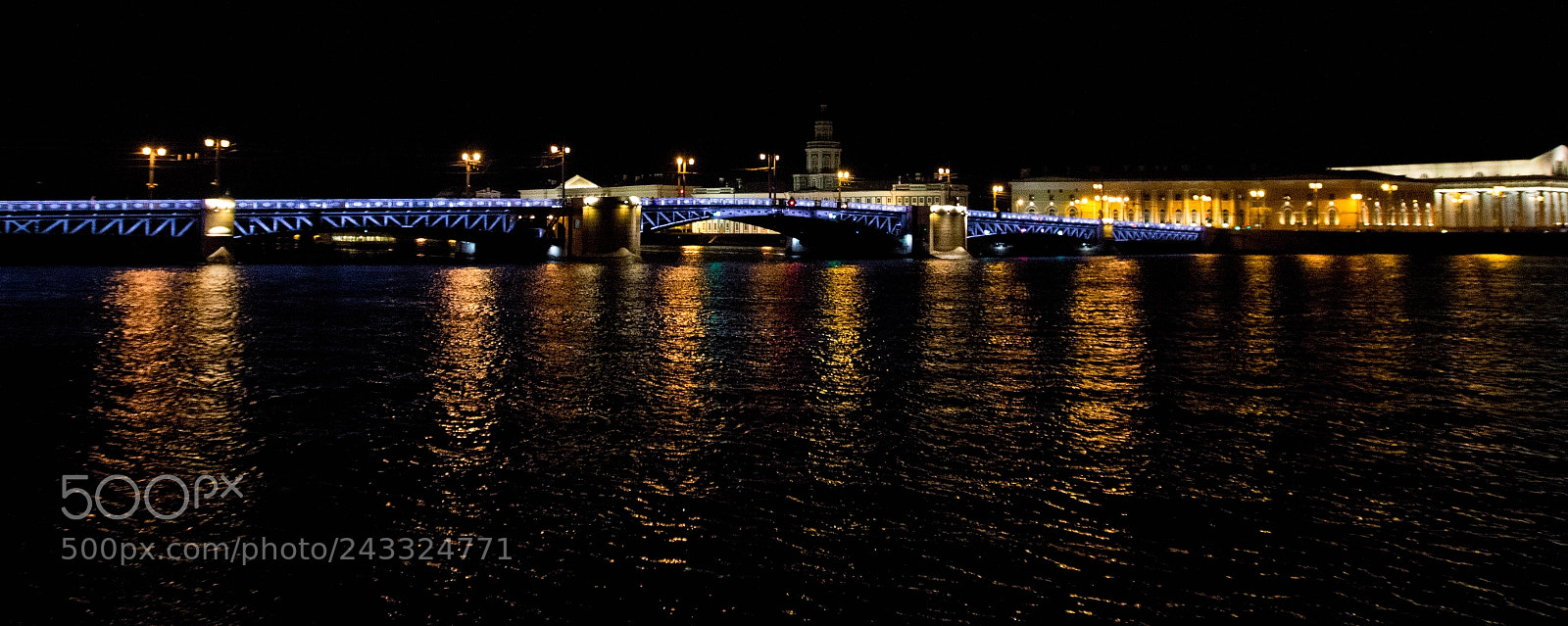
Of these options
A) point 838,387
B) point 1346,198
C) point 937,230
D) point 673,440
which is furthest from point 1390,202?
point 673,440

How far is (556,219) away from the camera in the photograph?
74.3 metres

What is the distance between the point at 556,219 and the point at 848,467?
66.6 meters

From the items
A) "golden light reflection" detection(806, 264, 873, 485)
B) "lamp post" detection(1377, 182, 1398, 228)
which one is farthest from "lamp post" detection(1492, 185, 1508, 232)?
"golden light reflection" detection(806, 264, 873, 485)

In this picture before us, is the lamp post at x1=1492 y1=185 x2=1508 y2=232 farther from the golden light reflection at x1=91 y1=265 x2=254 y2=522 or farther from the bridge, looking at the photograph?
the golden light reflection at x1=91 y1=265 x2=254 y2=522

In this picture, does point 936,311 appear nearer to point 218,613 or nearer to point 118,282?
point 218,613

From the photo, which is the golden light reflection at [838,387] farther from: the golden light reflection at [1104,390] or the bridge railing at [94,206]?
the bridge railing at [94,206]

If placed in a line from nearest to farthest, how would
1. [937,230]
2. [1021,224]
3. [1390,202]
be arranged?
[937,230]
[1021,224]
[1390,202]

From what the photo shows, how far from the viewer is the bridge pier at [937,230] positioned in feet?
263

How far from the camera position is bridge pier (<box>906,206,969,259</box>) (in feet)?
263

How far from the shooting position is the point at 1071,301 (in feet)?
102

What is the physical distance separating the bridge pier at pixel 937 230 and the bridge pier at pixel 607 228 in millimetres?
18581

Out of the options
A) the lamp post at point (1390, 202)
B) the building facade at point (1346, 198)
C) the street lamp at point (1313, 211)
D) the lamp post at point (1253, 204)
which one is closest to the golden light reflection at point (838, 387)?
the building facade at point (1346, 198)

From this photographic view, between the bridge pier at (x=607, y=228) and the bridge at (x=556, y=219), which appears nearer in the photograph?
the bridge at (x=556, y=219)

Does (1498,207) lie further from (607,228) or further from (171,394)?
(171,394)
